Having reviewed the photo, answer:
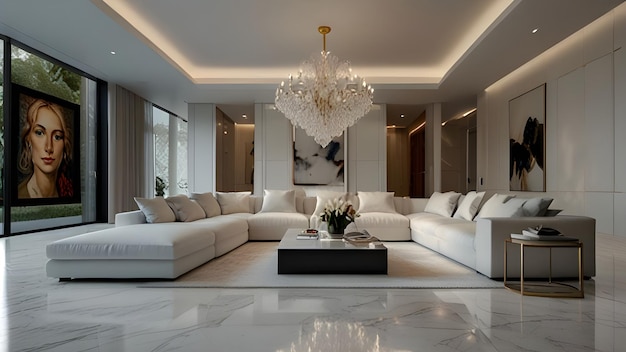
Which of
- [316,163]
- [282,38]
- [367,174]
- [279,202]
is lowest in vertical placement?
→ [279,202]

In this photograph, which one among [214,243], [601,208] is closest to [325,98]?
[214,243]

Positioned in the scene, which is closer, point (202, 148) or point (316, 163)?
point (316, 163)

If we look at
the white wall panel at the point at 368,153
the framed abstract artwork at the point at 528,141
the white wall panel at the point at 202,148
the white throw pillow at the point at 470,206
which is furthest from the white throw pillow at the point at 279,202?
the framed abstract artwork at the point at 528,141

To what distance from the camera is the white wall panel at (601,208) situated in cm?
504

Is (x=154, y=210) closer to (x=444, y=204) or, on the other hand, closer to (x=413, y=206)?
(x=444, y=204)

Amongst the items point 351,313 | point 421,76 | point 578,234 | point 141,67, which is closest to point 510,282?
point 578,234

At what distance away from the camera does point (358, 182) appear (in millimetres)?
8750

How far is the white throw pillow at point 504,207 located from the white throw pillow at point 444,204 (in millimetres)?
1246

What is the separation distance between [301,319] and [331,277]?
1.12 m

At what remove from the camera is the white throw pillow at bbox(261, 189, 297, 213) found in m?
6.10

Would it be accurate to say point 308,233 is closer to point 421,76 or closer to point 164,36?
point 164,36

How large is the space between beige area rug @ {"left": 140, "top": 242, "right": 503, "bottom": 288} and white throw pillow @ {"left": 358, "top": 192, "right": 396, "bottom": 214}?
1.83 metres

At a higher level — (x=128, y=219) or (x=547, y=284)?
(x=128, y=219)

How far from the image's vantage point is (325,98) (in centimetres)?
536
